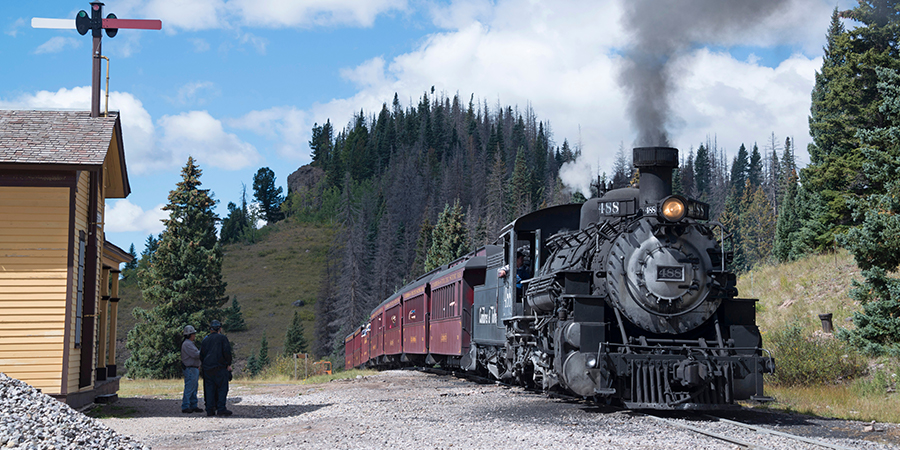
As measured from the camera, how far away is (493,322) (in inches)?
609

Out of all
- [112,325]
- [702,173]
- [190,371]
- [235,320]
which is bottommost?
[235,320]

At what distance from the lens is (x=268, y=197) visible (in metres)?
143

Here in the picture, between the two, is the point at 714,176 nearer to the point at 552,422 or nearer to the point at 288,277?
the point at 288,277

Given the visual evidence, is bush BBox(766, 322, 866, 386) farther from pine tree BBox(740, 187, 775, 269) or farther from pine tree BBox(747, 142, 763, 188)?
pine tree BBox(747, 142, 763, 188)

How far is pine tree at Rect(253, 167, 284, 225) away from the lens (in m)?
141

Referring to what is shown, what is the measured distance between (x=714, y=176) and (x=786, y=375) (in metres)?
140

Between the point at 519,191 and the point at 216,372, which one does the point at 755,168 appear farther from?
the point at 216,372

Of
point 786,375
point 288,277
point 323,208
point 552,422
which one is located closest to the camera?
point 552,422

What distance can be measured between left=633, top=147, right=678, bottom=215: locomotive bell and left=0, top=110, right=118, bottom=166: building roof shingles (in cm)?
839

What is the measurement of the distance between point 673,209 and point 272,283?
92.7 m

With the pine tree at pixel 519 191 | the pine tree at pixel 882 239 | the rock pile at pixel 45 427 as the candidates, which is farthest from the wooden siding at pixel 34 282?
the pine tree at pixel 519 191

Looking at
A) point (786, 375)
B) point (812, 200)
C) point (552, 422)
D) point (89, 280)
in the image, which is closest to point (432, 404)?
point (552, 422)

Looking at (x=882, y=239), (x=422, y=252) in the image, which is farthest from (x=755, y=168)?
(x=882, y=239)

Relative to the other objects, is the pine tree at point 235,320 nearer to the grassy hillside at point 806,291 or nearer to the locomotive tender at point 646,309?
the grassy hillside at point 806,291
